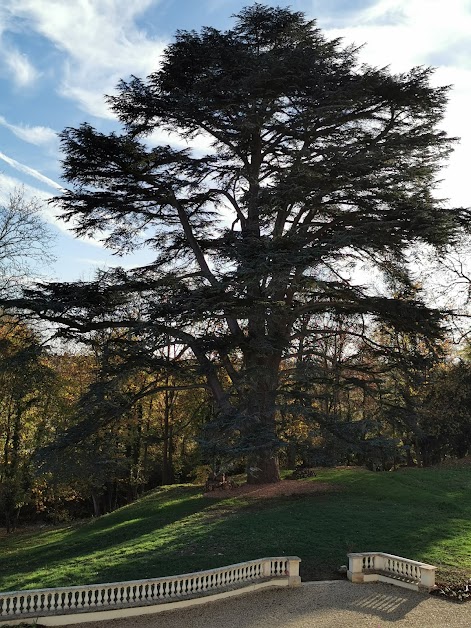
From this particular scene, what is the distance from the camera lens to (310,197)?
56.8 feet

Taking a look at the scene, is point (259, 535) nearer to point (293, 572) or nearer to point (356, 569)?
point (293, 572)

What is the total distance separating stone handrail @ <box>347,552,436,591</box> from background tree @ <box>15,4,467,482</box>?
3500 mm

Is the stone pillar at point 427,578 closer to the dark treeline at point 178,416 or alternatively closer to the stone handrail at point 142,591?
the stone handrail at point 142,591

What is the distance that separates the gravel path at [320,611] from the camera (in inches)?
346

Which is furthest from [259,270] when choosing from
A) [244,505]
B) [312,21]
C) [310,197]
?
[312,21]

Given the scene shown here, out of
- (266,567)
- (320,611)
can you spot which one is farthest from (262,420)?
(320,611)

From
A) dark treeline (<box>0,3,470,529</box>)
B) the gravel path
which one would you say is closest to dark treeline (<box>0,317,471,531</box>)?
dark treeline (<box>0,3,470,529</box>)

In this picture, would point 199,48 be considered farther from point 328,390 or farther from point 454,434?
point 454,434

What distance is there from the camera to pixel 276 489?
56.9 ft

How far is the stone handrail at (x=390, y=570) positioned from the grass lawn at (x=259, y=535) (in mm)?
618

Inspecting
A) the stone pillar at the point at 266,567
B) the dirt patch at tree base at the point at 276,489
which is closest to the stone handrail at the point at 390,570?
the stone pillar at the point at 266,567

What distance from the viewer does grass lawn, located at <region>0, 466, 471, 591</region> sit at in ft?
37.3

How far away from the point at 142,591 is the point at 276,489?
333 inches

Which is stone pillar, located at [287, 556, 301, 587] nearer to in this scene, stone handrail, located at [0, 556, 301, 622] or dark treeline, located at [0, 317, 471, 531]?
stone handrail, located at [0, 556, 301, 622]
